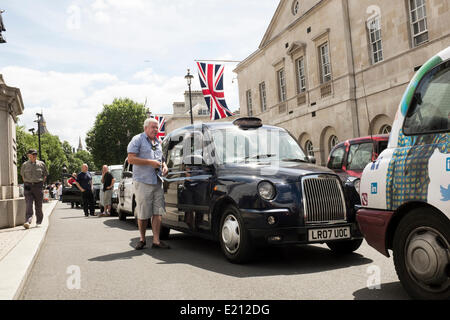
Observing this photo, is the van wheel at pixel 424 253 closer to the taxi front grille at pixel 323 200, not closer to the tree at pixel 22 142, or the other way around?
the taxi front grille at pixel 323 200

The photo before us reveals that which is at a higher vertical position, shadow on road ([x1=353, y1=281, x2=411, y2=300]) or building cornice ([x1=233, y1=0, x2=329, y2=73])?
building cornice ([x1=233, y1=0, x2=329, y2=73])

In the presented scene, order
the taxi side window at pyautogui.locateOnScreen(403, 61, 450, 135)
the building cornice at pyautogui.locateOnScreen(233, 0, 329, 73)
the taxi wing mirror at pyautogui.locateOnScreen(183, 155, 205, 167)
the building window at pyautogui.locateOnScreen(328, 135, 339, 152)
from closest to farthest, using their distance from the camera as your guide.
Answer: the taxi side window at pyautogui.locateOnScreen(403, 61, 450, 135), the taxi wing mirror at pyautogui.locateOnScreen(183, 155, 205, 167), the building window at pyautogui.locateOnScreen(328, 135, 339, 152), the building cornice at pyautogui.locateOnScreen(233, 0, 329, 73)

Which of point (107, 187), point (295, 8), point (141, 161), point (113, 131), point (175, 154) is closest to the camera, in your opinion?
point (141, 161)

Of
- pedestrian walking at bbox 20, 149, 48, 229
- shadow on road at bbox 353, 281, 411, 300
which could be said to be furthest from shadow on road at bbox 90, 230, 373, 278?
pedestrian walking at bbox 20, 149, 48, 229

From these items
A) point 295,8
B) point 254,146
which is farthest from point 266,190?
point 295,8

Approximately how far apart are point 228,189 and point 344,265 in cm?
166

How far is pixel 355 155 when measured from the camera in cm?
995

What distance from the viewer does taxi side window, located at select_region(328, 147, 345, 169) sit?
10.2 metres

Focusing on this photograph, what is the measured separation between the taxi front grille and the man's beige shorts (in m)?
2.78

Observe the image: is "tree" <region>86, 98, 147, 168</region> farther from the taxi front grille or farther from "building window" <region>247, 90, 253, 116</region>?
the taxi front grille

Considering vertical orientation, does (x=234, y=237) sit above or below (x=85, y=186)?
below

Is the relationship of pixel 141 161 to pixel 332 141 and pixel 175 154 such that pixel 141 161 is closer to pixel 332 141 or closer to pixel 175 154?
pixel 175 154

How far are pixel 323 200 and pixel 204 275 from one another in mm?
1647
